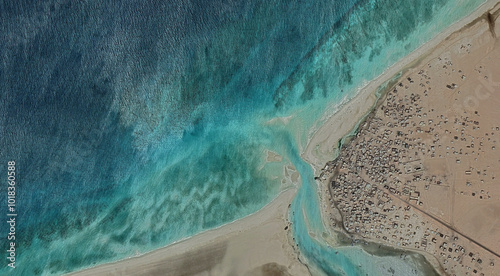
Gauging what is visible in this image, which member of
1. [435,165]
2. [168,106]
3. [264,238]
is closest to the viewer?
[435,165]

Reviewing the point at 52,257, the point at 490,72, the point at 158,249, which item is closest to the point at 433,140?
the point at 490,72

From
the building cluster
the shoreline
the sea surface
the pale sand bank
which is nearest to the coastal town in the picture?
the building cluster

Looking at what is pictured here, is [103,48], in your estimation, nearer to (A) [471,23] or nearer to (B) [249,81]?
(B) [249,81]

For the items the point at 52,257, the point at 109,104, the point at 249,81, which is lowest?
the point at 52,257

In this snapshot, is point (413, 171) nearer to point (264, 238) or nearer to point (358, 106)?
point (358, 106)

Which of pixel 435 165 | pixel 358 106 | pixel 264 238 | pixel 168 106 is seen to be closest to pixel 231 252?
pixel 264 238

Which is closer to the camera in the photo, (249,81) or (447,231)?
(447,231)
